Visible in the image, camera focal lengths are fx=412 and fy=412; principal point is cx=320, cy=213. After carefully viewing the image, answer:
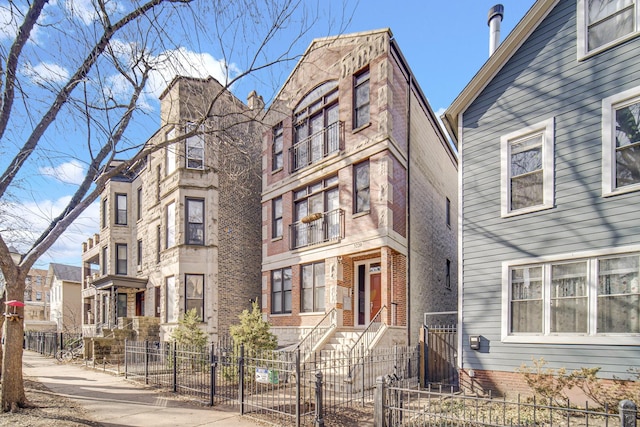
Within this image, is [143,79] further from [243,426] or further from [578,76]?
[578,76]

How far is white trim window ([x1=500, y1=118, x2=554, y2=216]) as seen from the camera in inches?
388

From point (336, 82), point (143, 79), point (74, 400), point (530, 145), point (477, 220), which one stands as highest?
point (336, 82)

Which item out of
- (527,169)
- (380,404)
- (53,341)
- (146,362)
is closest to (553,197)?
(527,169)

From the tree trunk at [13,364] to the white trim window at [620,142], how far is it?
493 inches

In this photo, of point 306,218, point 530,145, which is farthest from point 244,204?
point 530,145

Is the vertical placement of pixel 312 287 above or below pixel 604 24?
below

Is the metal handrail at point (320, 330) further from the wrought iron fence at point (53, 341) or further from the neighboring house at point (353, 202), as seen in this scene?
the wrought iron fence at point (53, 341)

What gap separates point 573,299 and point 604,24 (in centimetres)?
Result: 628

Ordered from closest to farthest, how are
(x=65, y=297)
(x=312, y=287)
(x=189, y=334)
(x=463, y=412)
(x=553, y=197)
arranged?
1. (x=463, y=412)
2. (x=553, y=197)
3. (x=189, y=334)
4. (x=312, y=287)
5. (x=65, y=297)

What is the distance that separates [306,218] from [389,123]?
4822mm

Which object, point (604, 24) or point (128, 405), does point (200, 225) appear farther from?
point (604, 24)

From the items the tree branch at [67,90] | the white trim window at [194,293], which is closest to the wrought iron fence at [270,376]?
the white trim window at [194,293]

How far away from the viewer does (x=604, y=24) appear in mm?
9406

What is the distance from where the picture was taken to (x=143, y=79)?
30.9 ft
